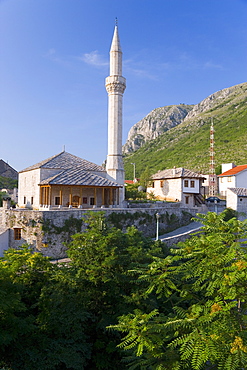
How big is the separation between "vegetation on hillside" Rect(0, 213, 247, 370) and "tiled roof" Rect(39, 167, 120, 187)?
13489mm

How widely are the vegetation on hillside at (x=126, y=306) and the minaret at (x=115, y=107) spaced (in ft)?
64.2

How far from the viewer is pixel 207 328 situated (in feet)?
22.1

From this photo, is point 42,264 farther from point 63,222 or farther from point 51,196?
point 51,196

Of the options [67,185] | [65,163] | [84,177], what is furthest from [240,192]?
[65,163]

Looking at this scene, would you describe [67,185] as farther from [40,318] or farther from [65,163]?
[40,318]

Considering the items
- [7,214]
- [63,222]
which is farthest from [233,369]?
[7,214]

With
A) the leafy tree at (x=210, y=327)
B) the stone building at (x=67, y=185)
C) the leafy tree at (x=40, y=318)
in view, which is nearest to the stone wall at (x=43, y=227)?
the stone building at (x=67, y=185)

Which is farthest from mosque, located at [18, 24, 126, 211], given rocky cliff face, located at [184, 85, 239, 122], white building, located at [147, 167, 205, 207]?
rocky cliff face, located at [184, 85, 239, 122]

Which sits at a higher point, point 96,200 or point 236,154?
point 236,154

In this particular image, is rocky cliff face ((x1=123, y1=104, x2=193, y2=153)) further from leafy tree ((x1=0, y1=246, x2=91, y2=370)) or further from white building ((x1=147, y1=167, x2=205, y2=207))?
leafy tree ((x1=0, y1=246, x2=91, y2=370))

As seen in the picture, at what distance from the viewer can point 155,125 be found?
587 feet

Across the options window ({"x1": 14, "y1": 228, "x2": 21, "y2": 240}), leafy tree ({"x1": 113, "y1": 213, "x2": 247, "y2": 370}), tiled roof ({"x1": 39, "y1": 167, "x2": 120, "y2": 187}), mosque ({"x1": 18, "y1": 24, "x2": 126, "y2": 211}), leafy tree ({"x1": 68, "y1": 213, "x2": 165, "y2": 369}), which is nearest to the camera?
leafy tree ({"x1": 113, "y1": 213, "x2": 247, "y2": 370})

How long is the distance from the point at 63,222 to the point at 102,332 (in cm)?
1254

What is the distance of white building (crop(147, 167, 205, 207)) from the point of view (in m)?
39.1
